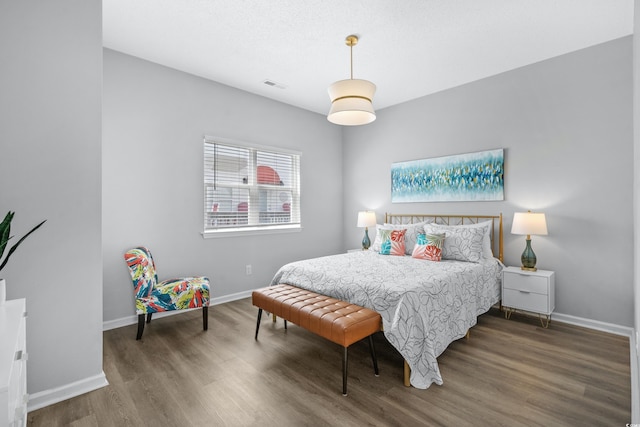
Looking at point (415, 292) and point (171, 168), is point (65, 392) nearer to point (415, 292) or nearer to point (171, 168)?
point (171, 168)

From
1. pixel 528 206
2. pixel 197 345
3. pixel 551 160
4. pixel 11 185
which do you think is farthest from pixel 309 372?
pixel 551 160

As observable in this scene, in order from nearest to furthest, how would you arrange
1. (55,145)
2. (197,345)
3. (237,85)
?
(55,145) → (197,345) → (237,85)

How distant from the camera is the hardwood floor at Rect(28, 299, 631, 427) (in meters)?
1.80

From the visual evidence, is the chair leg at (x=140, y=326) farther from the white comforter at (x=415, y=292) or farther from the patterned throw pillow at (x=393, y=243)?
the patterned throw pillow at (x=393, y=243)

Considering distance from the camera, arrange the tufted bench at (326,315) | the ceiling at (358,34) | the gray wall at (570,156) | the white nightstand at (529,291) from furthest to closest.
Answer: the white nightstand at (529,291) < the gray wall at (570,156) < the ceiling at (358,34) < the tufted bench at (326,315)

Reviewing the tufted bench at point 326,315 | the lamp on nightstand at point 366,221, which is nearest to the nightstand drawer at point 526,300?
the tufted bench at point 326,315

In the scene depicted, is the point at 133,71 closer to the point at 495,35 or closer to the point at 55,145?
the point at 55,145

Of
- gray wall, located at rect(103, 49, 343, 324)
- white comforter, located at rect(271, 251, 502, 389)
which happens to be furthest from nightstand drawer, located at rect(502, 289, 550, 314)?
gray wall, located at rect(103, 49, 343, 324)

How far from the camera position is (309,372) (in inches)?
90.4

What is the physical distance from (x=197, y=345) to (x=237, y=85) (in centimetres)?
314

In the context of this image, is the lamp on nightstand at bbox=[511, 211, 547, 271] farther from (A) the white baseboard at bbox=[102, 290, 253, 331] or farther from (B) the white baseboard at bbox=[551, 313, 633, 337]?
(A) the white baseboard at bbox=[102, 290, 253, 331]

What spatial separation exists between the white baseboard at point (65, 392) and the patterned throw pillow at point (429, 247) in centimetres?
311

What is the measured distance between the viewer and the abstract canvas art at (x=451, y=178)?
3.74 m

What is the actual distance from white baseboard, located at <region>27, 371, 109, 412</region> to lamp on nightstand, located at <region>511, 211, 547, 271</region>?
3.90 metres
